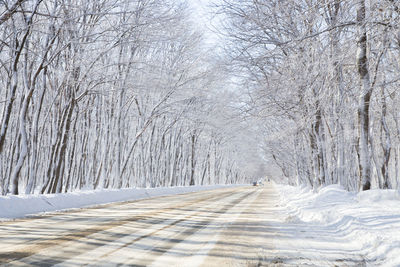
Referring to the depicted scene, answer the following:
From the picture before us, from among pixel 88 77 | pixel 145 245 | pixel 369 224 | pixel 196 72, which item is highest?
pixel 196 72

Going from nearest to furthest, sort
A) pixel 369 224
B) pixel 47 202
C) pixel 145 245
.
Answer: pixel 145 245 → pixel 369 224 → pixel 47 202

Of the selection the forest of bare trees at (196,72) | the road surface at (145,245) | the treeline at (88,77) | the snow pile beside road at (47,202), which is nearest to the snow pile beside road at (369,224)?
the road surface at (145,245)

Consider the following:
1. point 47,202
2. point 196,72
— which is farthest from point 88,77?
point 196,72

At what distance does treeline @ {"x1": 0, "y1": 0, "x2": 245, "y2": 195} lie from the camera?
12883 mm

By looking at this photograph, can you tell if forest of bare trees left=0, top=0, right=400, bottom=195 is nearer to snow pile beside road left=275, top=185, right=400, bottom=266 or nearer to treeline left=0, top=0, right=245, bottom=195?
treeline left=0, top=0, right=245, bottom=195

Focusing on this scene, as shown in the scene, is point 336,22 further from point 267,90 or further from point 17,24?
point 17,24

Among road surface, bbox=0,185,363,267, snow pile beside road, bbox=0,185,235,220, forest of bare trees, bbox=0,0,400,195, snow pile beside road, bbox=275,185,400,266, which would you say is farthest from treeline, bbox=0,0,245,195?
snow pile beside road, bbox=275,185,400,266

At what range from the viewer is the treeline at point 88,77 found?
507 inches

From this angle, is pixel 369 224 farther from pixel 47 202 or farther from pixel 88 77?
pixel 88 77

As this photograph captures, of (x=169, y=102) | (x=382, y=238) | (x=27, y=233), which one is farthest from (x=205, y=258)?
(x=169, y=102)

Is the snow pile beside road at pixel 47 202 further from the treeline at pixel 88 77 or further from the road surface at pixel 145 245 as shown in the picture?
the treeline at pixel 88 77

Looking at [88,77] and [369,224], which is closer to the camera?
[369,224]

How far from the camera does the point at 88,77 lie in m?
16.4

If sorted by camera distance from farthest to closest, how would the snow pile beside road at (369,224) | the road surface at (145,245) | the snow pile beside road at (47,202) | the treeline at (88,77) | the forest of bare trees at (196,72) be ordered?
the treeline at (88,77)
the forest of bare trees at (196,72)
the snow pile beside road at (47,202)
the snow pile beside road at (369,224)
the road surface at (145,245)
